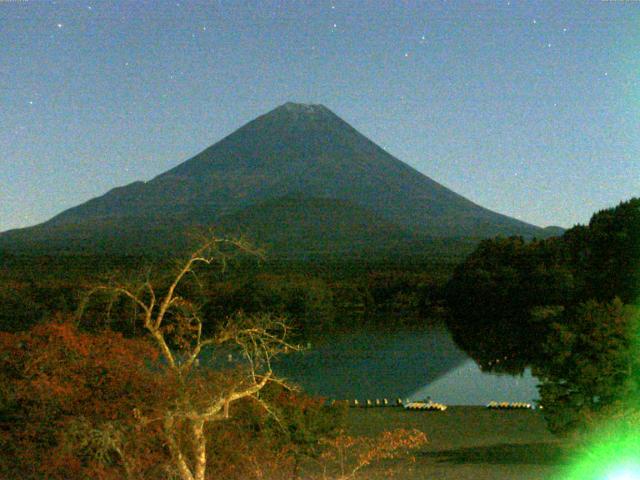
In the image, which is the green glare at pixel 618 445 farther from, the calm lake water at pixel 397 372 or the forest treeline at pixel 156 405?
the calm lake water at pixel 397 372

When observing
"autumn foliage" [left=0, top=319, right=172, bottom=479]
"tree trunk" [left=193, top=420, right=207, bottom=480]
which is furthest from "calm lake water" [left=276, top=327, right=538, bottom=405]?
"tree trunk" [left=193, top=420, right=207, bottom=480]

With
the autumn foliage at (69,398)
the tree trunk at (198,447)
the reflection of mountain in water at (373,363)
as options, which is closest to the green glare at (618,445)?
the tree trunk at (198,447)

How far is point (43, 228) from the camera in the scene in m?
103

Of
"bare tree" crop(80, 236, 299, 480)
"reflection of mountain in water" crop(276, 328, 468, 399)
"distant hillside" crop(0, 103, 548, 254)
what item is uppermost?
"distant hillside" crop(0, 103, 548, 254)

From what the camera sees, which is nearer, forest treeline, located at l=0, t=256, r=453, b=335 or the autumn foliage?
the autumn foliage

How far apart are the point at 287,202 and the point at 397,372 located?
77.5 m

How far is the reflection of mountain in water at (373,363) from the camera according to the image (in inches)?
1081

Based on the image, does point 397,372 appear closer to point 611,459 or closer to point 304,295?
point 304,295

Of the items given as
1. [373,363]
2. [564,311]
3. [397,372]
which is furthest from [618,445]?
[564,311]

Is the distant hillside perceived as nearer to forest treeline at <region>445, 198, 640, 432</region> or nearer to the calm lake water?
forest treeline at <region>445, 198, 640, 432</region>

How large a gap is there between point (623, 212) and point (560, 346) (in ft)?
97.3

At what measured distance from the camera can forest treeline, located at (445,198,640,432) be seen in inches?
481

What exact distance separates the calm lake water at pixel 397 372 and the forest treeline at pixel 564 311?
140 centimetres

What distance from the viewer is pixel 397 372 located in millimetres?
31625
